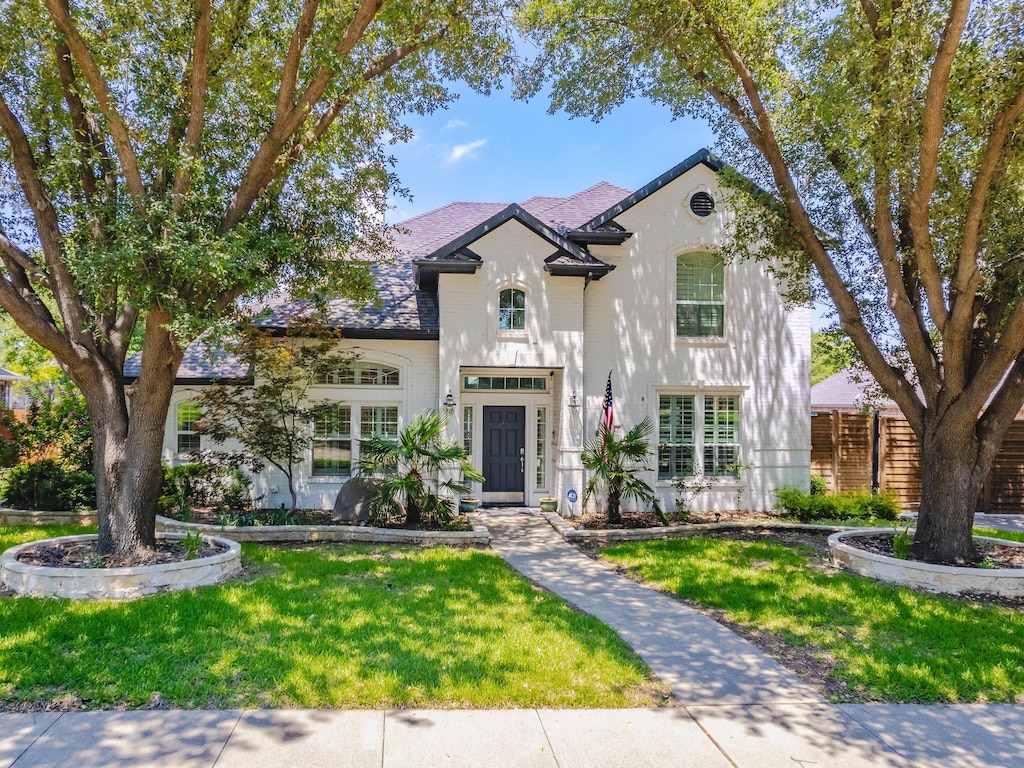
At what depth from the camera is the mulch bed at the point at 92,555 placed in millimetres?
6988

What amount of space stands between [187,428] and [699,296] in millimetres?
11030

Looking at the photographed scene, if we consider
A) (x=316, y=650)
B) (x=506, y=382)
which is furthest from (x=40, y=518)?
(x=506, y=382)

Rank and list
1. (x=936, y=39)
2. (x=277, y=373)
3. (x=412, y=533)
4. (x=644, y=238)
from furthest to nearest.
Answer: (x=644, y=238), (x=277, y=373), (x=412, y=533), (x=936, y=39)

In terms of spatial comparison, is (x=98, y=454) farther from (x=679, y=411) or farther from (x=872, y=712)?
(x=679, y=411)

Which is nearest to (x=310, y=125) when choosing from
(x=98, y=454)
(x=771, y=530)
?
(x=98, y=454)

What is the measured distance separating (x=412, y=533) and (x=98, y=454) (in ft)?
14.6

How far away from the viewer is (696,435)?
1288cm

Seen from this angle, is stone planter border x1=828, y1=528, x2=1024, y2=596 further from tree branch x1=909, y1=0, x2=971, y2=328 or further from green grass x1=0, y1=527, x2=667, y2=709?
green grass x1=0, y1=527, x2=667, y2=709

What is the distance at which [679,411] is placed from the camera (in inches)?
508

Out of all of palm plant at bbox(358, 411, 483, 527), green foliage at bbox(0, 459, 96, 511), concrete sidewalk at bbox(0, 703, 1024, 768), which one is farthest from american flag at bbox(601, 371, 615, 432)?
green foliage at bbox(0, 459, 96, 511)

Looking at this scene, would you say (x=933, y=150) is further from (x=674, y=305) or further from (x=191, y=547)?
(x=191, y=547)

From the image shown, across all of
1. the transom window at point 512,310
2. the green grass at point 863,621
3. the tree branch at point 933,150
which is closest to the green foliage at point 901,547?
the green grass at point 863,621

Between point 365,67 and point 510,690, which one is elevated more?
point 365,67

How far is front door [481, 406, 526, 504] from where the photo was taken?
12867 millimetres
